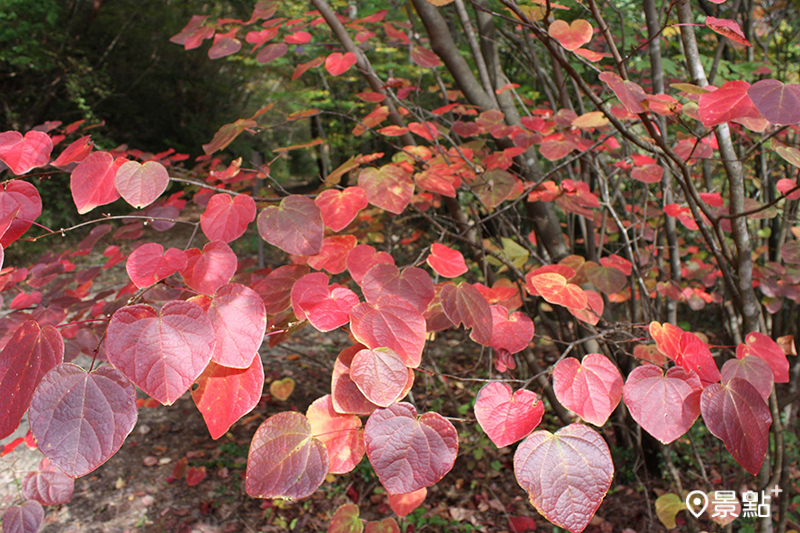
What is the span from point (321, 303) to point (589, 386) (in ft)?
1.44

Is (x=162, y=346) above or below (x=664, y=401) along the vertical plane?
above

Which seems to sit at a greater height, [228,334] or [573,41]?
[573,41]

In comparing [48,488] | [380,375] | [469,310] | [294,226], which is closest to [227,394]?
[380,375]

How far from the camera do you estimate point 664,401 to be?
671 mm

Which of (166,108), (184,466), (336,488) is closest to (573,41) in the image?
(336,488)

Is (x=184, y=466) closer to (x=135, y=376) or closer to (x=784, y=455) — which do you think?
(x=135, y=376)

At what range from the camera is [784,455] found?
1.58 m

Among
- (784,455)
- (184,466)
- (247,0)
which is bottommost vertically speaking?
(184,466)

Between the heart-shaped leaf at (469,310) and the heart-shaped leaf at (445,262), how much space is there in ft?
0.23

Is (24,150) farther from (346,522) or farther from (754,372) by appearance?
(754,372)

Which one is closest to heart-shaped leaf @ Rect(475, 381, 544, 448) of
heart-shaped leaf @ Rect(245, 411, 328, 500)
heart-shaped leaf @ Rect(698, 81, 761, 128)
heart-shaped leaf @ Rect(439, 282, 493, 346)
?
heart-shaped leaf @ Rect(439, 282, 493, 346)

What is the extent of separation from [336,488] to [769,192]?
2508mm

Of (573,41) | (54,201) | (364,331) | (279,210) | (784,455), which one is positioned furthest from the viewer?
(54,201)

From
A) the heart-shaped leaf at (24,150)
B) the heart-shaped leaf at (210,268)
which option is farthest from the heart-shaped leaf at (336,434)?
the heart-shaped leaf at (24,150)
